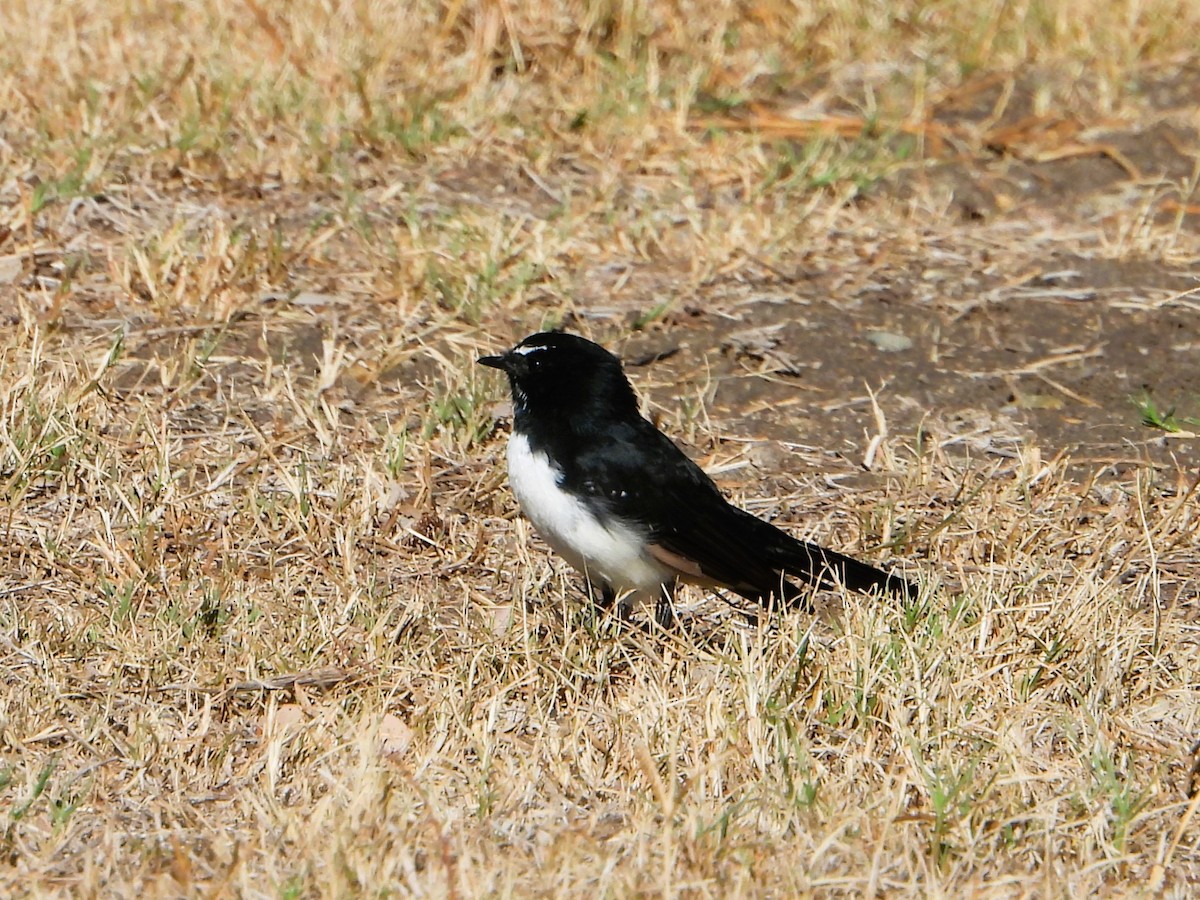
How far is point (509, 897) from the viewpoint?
3.55m

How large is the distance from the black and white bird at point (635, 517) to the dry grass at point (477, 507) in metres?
0.20

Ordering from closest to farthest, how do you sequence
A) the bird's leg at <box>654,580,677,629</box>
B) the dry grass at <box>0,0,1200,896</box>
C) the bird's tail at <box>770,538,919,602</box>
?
1. the dry grass at <box>0,0,1200,896</box>
2. the bird's tail at <box>770,538,919,602</box>
3. the bird's leg at <box>654,580,677,629</box>

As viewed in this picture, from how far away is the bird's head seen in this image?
202 inches

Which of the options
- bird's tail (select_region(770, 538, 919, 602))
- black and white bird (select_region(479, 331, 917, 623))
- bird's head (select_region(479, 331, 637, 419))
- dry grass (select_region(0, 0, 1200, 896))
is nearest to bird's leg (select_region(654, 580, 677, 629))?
black and white bird (select_region(479, 331, 917, 623))

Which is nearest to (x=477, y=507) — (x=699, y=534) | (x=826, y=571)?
(x=699, y=534)

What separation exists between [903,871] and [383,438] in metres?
2.70

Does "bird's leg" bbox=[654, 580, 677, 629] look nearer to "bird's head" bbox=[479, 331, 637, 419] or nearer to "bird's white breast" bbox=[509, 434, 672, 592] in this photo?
"bird's white breast" bbox=[509, 434, 672, 592]

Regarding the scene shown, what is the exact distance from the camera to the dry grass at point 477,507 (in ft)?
12.8

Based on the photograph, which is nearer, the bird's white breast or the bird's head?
the bird's white breast

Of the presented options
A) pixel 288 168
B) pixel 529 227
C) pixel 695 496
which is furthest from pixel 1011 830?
pixel 288 168

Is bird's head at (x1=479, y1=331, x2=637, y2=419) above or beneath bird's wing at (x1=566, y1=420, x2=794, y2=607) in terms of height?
above

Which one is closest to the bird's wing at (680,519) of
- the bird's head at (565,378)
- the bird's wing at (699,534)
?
the bird's wing at (699,534)

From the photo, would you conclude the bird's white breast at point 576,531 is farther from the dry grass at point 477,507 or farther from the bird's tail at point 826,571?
the bird's tail at point 826,571

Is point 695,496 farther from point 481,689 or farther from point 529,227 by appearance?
point 529,227
